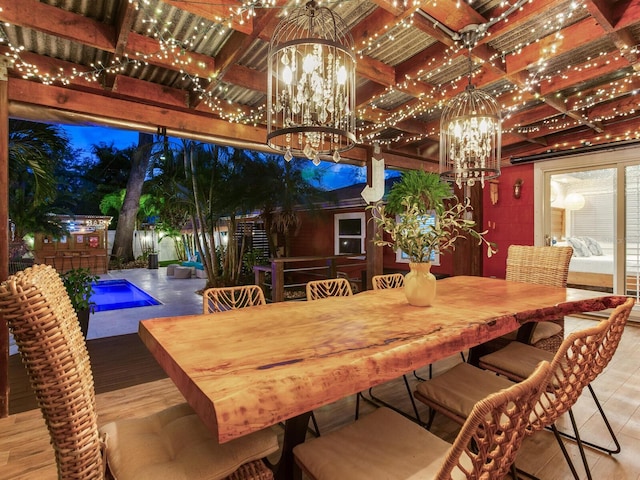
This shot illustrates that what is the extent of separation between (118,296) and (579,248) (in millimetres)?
10732

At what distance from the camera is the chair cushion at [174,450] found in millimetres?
1086

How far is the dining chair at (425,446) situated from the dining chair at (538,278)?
1.42 meters

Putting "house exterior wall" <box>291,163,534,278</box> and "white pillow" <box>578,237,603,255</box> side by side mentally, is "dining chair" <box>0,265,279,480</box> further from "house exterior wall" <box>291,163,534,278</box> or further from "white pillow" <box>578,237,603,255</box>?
"white pillow" <box>578,237,603,255</box>

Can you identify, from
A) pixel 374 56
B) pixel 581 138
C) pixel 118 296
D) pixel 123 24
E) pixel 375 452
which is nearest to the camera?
pixel 375 452

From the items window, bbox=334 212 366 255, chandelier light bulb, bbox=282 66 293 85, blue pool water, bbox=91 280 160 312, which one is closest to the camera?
chandelier light bulb, bbox=282 66 293 85

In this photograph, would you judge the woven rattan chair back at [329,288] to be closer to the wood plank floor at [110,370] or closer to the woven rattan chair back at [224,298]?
the woven rattan chair back at [224,298]

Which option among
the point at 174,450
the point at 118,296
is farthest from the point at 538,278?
the point at 118,296

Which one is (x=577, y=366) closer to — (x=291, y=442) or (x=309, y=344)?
(x=309, y=344)

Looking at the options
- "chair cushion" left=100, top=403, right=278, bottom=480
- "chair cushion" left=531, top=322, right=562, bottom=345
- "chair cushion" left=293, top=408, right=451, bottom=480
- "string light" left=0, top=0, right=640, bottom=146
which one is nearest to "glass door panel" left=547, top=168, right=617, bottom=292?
"string light" left=0, top=0, right=640, bottom=146

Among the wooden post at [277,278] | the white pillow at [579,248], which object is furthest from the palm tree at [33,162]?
the white pillow at [579,248]

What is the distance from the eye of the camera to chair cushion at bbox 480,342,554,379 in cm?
196

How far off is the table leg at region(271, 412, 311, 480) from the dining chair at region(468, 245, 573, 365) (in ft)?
5.03

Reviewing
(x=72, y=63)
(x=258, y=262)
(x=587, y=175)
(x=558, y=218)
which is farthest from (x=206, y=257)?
(x=587, y=175)

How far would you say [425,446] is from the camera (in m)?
1.22
